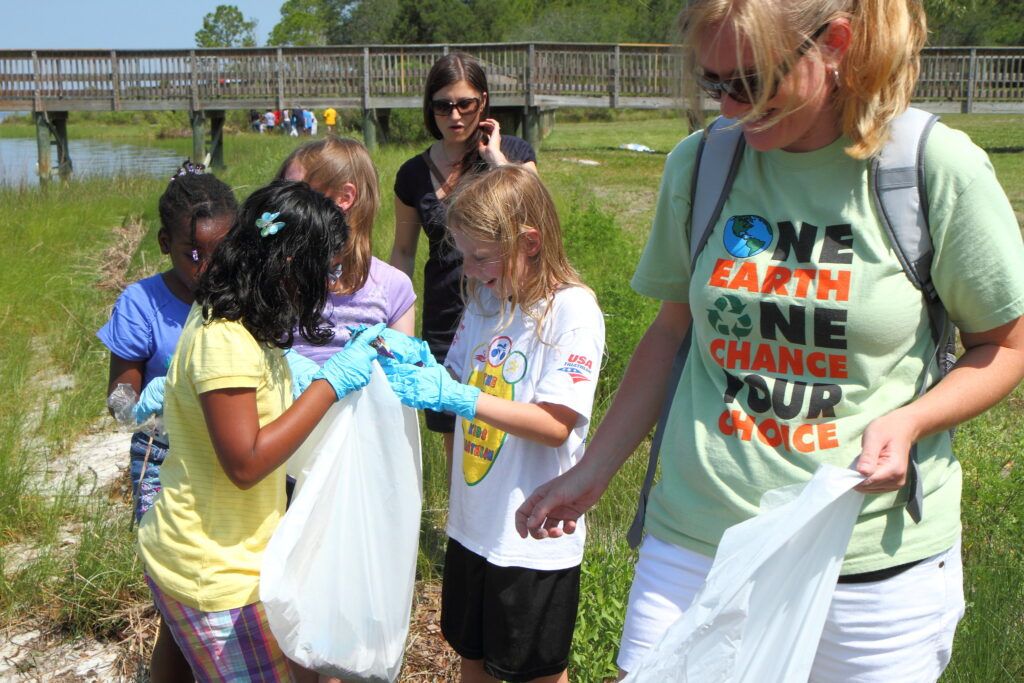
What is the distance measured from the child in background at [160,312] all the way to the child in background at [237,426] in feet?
1.91

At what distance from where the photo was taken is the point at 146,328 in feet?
9.87

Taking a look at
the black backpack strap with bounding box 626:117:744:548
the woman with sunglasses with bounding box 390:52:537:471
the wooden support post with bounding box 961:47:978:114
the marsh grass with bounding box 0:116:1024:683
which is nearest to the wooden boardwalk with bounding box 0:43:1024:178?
the wooden support post with bounding box 961:47:978:114

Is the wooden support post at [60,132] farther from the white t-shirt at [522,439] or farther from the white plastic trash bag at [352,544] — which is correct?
the white plastic trash bag at [352,544]

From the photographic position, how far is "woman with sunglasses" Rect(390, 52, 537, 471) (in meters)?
3.99

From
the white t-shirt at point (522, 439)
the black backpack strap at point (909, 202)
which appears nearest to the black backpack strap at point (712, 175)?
the black backpack strap at point (909, 202)

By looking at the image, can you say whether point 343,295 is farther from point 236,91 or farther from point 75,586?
point 236,91

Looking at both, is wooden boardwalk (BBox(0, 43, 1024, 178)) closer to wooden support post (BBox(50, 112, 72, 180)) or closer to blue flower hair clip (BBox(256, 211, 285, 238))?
wooden support post (BBox(50, 112, 72, 180))

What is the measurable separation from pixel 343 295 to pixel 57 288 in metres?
6.15

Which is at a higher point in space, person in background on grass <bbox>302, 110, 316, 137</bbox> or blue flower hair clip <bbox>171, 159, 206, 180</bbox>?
person in background on grass <bbox>302, 110, 316, 137</bbox>

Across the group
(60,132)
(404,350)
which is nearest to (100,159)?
(60,132)

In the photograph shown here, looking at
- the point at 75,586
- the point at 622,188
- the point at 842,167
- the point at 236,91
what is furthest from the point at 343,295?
the point at 236,91

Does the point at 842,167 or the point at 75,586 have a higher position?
the point at 842,167

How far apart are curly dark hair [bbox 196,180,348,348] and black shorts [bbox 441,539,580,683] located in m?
0.75

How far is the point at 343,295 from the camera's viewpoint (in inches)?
129
